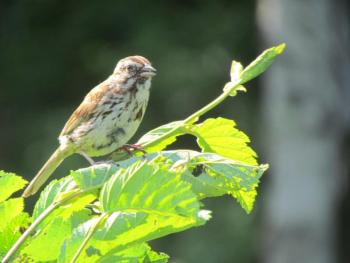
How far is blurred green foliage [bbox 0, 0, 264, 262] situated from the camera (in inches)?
494

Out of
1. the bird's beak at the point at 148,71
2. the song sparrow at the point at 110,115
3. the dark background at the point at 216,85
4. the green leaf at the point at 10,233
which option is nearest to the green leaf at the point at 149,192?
the green leaf at the point at 10,233

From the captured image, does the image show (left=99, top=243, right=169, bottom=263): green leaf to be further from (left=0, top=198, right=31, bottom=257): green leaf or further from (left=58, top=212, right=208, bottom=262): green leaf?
(left=0, top=198, right=31, bottom=257): green leaf

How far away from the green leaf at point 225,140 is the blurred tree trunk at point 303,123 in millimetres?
9499

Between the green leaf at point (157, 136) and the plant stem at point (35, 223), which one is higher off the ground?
the green leaf at point (157, 136)

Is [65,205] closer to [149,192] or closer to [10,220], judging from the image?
[10,220]

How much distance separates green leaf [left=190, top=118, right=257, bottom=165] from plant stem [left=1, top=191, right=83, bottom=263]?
13.9 inches

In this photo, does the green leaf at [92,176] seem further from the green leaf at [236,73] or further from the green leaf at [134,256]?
the green leaf at [236,73]

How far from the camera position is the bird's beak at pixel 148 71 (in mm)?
3884

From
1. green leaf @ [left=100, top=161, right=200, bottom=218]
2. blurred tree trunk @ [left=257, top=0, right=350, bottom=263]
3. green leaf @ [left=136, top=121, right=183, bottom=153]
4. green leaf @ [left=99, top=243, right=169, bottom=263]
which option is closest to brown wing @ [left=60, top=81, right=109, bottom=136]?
green leaf @ [left=136, top=121, right=183, bottom=153]

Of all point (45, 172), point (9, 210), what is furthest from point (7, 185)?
point (45, 172)

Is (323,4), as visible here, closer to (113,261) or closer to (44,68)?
(44,68)

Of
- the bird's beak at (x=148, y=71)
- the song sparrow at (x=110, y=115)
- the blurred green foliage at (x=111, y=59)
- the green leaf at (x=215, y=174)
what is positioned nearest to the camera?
the green leaf at (x=215, y=174)

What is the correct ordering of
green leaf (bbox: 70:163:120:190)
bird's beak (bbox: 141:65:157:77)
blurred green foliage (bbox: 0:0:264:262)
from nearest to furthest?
green leaf (bbox: 70:163:120:190) < bird's beak (bbox: 141:65:157:77) < blurred green foliage (bbox: 0:0:264:262)

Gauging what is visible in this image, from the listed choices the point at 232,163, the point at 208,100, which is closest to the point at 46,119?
the point at 208,100
